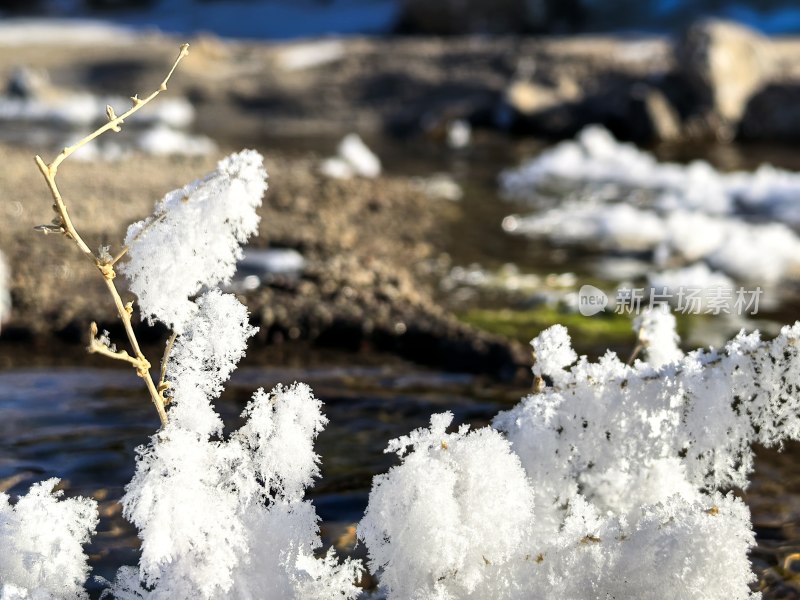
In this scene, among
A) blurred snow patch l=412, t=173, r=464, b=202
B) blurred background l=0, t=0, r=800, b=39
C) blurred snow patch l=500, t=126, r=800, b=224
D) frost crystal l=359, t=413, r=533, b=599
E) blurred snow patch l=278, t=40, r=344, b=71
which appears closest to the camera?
frost crystal l=359, t=413, r=533, b=599

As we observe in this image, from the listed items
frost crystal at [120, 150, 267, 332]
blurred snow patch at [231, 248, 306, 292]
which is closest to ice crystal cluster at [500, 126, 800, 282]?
blurred snow patch at [231, 248, 306, 292]

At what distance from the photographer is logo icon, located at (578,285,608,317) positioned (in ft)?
20.2

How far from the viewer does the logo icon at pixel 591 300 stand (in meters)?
6.16

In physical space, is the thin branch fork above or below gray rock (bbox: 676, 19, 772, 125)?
below

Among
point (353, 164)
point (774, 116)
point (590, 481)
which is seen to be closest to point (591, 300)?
point (590, 481)

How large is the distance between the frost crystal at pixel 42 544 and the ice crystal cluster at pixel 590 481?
24.7 inches

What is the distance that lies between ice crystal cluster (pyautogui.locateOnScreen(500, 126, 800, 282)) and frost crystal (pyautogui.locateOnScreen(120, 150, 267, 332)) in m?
5.82

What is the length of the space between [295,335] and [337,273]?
0.83 metres

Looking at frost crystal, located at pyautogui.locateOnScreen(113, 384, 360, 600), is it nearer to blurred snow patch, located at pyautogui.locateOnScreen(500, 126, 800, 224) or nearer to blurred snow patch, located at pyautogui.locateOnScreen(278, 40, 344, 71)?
blurred snow patch, located at pyautogui.locateOnScreen(500, 126, 800, 224)

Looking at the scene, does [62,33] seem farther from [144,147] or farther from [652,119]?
[652,119]

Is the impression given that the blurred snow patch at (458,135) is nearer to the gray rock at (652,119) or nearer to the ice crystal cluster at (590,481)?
the gray rock at (652,119)

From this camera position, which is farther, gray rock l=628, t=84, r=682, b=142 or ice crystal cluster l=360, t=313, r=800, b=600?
gray rock l=628, t=84, r=682, b=142

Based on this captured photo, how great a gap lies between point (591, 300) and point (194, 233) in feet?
15.9

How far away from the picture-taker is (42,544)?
2037 mm
